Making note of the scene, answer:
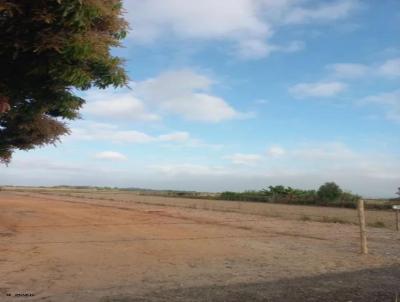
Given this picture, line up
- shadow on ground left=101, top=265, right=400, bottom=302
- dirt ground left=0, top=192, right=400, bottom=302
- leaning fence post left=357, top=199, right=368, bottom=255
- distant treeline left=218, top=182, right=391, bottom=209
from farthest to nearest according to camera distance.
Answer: distant treeline left=218, top=182, right=391, bottom=209
leaning fence post left=357, top=199, right=368, bottom=255
dirt ground left=0, top=192, right=400, bottom=302
shadow on ground left=101, top=265, right=400, bottom=302

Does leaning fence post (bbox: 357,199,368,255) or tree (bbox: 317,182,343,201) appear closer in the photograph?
leaning fence post (bbox: 357,199,368,255)

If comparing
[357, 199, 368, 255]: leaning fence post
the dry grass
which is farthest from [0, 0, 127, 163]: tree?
the dry grass

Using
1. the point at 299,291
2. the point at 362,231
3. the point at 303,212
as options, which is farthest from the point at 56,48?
the point at 303,212

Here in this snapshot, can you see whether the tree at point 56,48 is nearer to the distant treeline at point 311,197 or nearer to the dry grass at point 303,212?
the dry grass at point 303,212

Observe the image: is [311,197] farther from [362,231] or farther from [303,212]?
[362,231]

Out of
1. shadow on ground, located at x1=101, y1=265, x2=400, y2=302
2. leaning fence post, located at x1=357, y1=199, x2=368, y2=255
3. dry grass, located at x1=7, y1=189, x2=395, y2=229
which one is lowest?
shadow on ground, located at x1=101, y1=265, x2=400, y2=302

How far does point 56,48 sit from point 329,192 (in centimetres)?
7847

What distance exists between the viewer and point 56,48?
963 cm

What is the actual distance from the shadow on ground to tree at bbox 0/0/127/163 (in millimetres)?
4124

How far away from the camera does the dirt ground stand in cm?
971

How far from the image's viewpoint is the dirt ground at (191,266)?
31.9 ft

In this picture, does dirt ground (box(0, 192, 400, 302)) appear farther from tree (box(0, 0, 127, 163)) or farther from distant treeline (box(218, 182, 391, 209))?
distant treeline (box(218, 182, 391, 209))

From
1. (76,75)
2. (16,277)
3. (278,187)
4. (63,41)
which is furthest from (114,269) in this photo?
(278,187)

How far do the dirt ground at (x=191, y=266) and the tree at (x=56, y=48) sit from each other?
3713 mm
